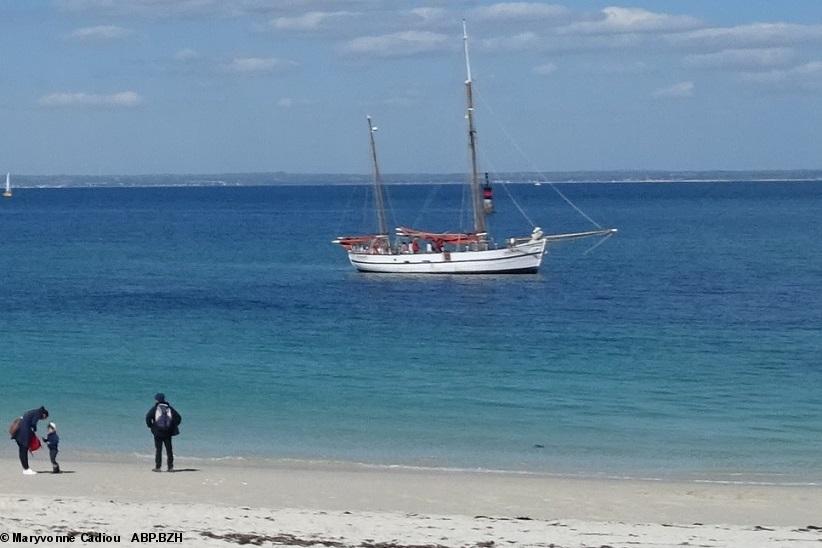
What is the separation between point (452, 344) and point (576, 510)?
23.5 metres

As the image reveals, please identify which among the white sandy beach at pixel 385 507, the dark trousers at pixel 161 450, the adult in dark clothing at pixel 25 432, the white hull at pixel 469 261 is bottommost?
the white sandy beach at pixel 385 507

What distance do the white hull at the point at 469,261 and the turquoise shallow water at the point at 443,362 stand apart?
1090mm

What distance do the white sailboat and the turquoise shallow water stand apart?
3.96 ft

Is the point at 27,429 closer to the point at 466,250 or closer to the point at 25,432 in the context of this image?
the point at 25,432

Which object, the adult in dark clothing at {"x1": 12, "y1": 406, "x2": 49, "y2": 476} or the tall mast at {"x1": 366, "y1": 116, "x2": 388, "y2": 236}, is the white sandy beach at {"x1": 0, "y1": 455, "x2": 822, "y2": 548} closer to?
the adult in dark clothing at {"x1": 12, "y1": 406, "x2": 49, "y2": 476}

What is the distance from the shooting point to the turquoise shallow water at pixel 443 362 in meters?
26.7

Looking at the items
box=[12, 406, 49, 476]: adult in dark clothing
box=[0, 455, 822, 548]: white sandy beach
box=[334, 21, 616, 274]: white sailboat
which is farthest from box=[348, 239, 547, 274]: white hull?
box=[12, 406, 49, 476]: adult in dark clothing

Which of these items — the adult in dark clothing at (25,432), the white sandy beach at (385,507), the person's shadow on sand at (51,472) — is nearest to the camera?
the white sandy beach at (385,507)

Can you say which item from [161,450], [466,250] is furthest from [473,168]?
[161,450]

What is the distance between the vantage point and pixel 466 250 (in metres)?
70.3

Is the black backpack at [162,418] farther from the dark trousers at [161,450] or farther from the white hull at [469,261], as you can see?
the white hull at [469,261]

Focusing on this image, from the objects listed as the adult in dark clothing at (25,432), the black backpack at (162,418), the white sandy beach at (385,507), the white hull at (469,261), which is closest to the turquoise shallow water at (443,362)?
the white hull at (469,261)

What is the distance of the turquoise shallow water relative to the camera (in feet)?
87.7

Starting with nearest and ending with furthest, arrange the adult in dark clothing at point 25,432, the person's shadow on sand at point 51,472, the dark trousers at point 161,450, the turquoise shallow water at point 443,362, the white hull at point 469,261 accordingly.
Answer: the adult in dark clothing at point 25,432, the dark trousers at point 161,450, the person's shadow on sand at point 51,472, the turquoise shallow water at point 443,362, the white hull at point 469,261
